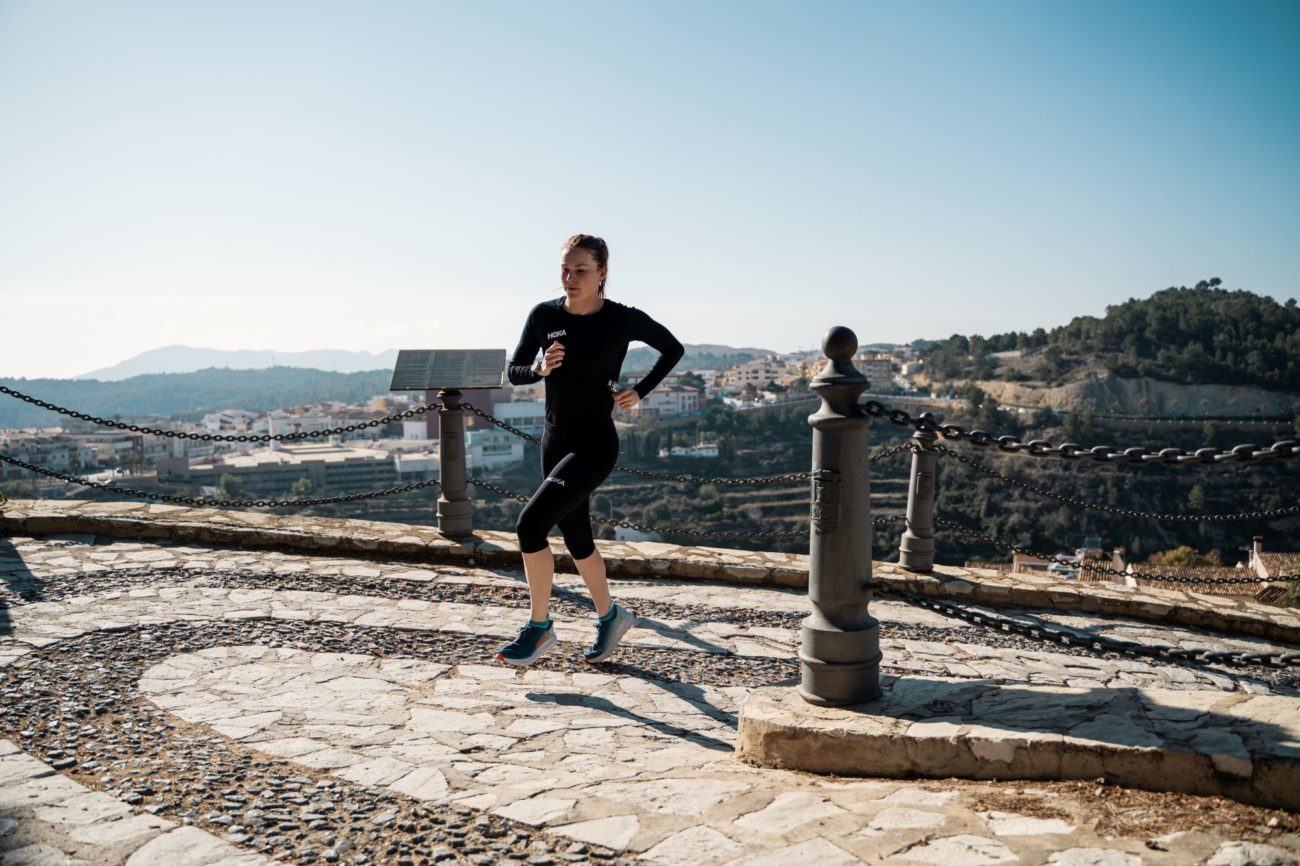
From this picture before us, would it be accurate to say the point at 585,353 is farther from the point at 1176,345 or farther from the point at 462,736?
the point at 1176,345

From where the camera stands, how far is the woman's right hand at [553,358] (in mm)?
3746

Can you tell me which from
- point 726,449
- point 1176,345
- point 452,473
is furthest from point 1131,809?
point 1176,345

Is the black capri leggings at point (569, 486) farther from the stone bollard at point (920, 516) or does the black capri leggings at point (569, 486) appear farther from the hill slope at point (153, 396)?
the hill slope at point (153, 396)

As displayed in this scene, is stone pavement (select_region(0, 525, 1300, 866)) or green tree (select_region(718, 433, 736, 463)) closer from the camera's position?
stone pavement (select_region(0, 525, 1300, 866))

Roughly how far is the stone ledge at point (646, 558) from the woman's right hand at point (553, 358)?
2.09 metres

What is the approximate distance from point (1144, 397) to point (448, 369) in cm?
8313

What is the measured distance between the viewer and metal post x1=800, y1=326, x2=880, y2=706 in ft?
9.27

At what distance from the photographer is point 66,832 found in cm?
211

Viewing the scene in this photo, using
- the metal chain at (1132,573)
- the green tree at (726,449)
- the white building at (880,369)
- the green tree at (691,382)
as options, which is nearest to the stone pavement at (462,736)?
the metal chain at (1132,573)

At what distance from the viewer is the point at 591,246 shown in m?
3.79

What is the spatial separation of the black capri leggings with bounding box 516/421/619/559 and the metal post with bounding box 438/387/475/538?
8.06 ft

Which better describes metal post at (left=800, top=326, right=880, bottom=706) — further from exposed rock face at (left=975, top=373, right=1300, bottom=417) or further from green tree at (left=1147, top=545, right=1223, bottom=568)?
exposed rock face at (left=975, top=373, right=1300, bottom=417)

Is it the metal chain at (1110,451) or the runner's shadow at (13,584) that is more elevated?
the metal chain at (1110,451)

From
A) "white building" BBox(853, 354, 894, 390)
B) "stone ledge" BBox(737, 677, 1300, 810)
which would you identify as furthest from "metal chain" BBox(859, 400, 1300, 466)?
"white building" BBox(853, 354, 894, 390)
